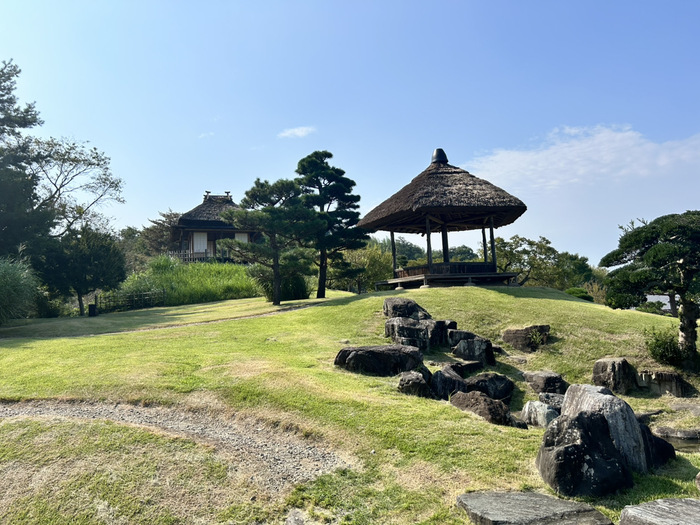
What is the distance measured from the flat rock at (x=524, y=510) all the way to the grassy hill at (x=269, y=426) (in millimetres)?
185

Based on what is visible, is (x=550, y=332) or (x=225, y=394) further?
(x=550, y=332)

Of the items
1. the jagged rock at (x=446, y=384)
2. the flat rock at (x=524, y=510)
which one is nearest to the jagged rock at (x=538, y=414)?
the jagged rock at (x=446, y=384)

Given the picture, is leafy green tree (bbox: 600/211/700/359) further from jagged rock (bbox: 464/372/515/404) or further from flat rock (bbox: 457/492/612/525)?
flat rock (bbox: 457/492/612/525)

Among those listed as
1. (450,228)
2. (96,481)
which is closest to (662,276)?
(96,481)

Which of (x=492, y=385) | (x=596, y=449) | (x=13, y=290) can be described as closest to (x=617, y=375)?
(x=492, y=385)

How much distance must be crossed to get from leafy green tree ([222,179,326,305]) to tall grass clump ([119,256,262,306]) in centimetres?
494

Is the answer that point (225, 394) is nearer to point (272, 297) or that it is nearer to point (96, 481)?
point (96, 481)

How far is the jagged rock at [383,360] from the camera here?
30.3ft

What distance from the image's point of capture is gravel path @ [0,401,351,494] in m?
5.27

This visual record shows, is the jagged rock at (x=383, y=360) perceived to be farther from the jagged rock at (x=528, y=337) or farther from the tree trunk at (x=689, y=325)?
the tree trunk at (x=689, y=325)

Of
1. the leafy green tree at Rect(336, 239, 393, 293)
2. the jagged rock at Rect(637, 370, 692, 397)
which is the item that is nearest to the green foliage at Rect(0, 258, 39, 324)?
the leafy green tree at Rect(336, 239, 393, 293)

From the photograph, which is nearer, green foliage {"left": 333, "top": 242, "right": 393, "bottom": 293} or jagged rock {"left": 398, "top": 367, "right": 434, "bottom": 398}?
jagged rock {"left": 398, "top": 367, "right": 434, "bottom": 398}

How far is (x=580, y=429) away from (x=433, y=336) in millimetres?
7428

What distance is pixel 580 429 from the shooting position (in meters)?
4.95
